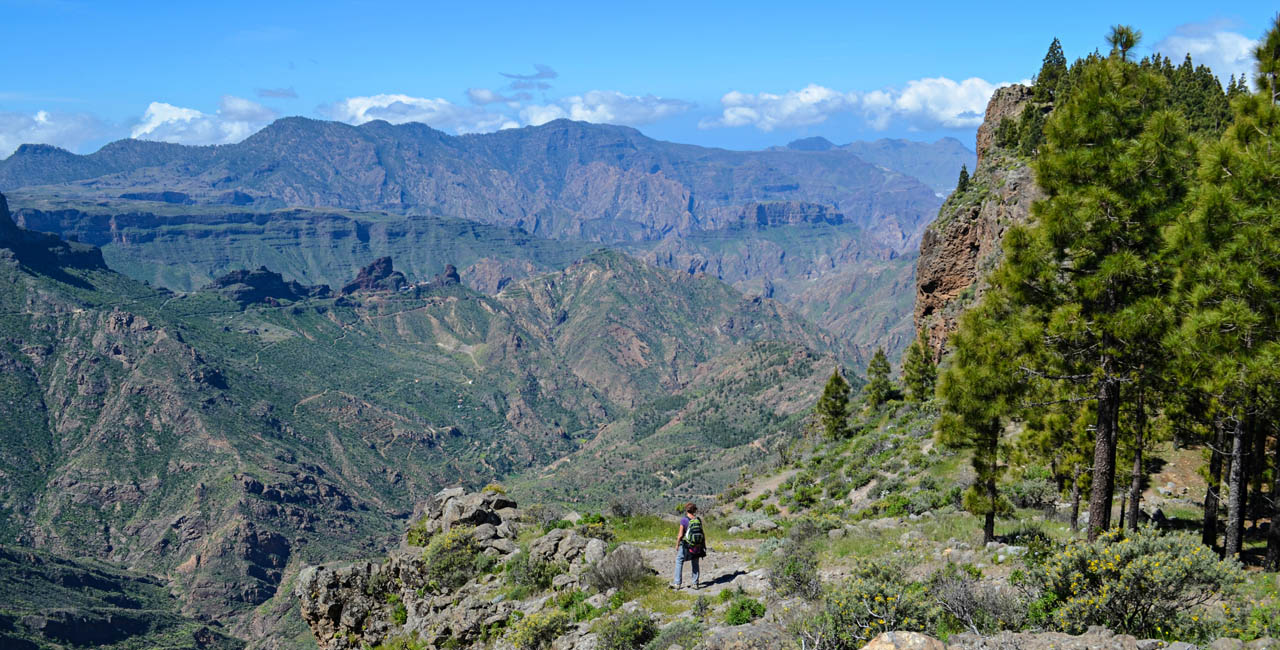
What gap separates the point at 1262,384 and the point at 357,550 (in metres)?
191

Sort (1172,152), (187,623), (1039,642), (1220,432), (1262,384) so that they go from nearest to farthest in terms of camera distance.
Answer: (1039,642)
(1262,384)
(1172,152)
(1220,432)
(187,623)

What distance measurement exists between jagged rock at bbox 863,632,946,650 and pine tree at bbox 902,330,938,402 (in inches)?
2160

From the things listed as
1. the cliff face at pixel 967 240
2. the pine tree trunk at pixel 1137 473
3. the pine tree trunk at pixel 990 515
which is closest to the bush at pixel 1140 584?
the pine tree trunk at pixel 1137 473

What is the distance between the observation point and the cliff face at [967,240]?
56.1 metres

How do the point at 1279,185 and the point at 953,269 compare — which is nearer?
the point at 1279,185

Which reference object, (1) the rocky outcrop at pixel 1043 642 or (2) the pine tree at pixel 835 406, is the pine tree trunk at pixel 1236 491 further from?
(2) the pine tree at pixel 835 406

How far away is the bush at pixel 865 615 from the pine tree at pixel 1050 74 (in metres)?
71.9

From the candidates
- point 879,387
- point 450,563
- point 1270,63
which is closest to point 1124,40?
point 1270,63

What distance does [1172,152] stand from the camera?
16.1 metres

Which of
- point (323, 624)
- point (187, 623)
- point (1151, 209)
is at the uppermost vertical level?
point (1151, 209)

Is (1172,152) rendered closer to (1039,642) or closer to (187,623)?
(1039,642)

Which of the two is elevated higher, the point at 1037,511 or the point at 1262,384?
the point at 1262,384

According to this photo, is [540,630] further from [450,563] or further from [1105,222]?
[1105,222]

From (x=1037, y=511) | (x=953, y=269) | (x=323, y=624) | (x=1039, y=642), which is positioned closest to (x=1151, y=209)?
(x=1039, y=642)
